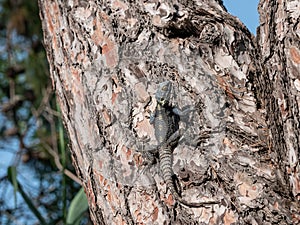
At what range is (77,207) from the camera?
1539mm

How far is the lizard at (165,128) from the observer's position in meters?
1.03

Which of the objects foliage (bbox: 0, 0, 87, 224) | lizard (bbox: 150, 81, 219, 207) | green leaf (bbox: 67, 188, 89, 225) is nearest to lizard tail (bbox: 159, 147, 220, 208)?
lizard (bbox: 150, 81, 219, 207)

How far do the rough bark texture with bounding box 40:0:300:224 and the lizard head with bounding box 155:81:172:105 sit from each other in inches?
0.4

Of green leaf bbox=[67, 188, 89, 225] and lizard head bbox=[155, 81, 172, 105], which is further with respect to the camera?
green leaf bbox=[67, 188, 89, 225]

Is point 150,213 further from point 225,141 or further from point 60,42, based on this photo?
point 60,42

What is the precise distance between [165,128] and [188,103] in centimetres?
6

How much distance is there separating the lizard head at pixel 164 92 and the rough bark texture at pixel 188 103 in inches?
0.4

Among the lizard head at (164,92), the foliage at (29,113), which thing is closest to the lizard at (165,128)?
the lizard head at (164,92)

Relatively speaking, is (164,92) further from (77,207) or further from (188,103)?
(77,207)

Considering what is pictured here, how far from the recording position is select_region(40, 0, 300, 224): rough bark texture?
37.4 inches

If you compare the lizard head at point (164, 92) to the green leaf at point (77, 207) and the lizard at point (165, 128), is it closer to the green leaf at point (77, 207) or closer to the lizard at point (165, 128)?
the lizard at point (165, 128)

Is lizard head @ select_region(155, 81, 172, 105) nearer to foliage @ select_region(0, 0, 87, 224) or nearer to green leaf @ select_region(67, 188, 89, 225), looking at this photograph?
green leaf @ select_region(67, 188, 89, 225)

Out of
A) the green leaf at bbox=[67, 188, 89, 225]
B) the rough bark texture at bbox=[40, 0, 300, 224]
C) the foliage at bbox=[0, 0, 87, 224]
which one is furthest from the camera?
the foliage at bbox=[0, 0, 87, 224]

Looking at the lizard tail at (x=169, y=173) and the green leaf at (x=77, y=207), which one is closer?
the lizard tail at (x=169, y=173)
